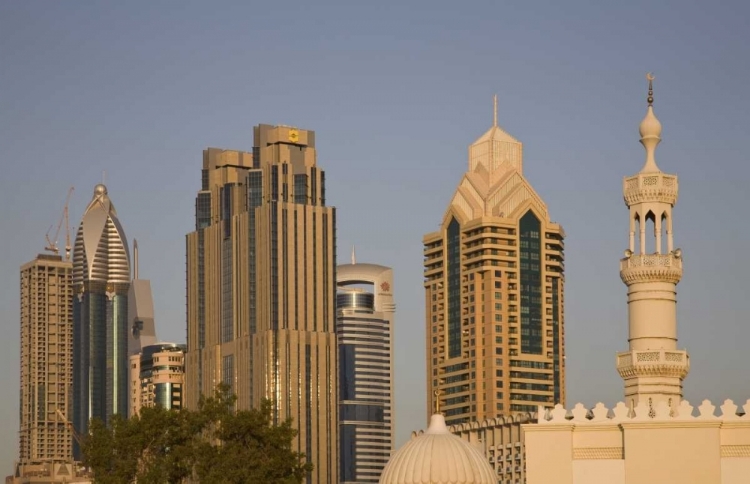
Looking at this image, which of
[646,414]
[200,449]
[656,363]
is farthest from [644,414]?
[200,449]

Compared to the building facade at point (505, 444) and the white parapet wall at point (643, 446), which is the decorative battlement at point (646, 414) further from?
the building facade at point (505, 444)

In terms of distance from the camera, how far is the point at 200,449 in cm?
9050

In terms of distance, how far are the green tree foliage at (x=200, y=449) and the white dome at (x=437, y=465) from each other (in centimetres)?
1987

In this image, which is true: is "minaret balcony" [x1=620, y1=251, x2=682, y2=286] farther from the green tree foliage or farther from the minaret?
the green tree foliage

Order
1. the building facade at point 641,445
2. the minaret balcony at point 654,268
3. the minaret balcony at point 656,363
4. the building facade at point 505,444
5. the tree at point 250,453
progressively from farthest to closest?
the building facade at point 505,444, the tree at point 250,453, the minaret balcony at point 654,268, the minaret balcony at point 656,363, the building facade at point 641,445

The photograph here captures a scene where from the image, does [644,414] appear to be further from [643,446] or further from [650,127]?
[650,127]

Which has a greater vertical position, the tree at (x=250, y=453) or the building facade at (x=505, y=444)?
the tree at (x=250, y=453)

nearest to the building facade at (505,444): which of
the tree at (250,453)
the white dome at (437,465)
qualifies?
the tree at (250,453)

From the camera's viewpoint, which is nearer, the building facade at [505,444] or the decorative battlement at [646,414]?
the decorative battlement at [646,414]

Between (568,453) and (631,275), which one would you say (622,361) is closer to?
(631,275)

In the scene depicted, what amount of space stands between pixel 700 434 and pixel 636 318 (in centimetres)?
2233

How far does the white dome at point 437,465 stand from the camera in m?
66.9

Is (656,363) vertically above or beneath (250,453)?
above

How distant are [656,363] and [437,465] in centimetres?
2257
